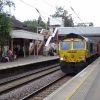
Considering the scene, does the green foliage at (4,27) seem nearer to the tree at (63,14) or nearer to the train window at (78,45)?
the train window at (78,45)

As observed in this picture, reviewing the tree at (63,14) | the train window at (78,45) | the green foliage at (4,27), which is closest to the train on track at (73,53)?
the train window at (78,45)

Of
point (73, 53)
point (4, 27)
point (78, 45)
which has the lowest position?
point (73, 53)

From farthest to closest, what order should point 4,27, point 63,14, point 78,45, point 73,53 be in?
point 63,14 → point 4,27 → point 78,45 → point 73,53

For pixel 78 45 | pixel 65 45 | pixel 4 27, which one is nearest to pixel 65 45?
pixel 65 45

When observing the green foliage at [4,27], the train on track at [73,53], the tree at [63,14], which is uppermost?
the tree at [63,14]

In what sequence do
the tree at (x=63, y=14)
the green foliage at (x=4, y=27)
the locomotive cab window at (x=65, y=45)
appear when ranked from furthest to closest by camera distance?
the tree at (x=63, y=14), the green foliage at (x=4, y=27), the locomotive cab window at (x=65, y=45)

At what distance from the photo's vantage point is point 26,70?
105ft

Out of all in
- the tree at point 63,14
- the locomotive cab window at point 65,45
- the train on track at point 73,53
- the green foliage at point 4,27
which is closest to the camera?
the train on track at point 73,53

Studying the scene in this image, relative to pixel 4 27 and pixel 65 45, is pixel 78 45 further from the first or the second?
pixel 4 27

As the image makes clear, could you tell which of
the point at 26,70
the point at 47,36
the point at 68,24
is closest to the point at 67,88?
the point at 26,70

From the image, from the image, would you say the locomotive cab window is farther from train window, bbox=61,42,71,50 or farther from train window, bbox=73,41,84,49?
train window, bbox=73,41,84,49

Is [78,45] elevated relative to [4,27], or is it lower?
lower

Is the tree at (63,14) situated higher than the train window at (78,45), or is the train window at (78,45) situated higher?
the tree at (63,14)

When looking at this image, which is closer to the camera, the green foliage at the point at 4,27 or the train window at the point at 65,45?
the train window at the point at 65,45
